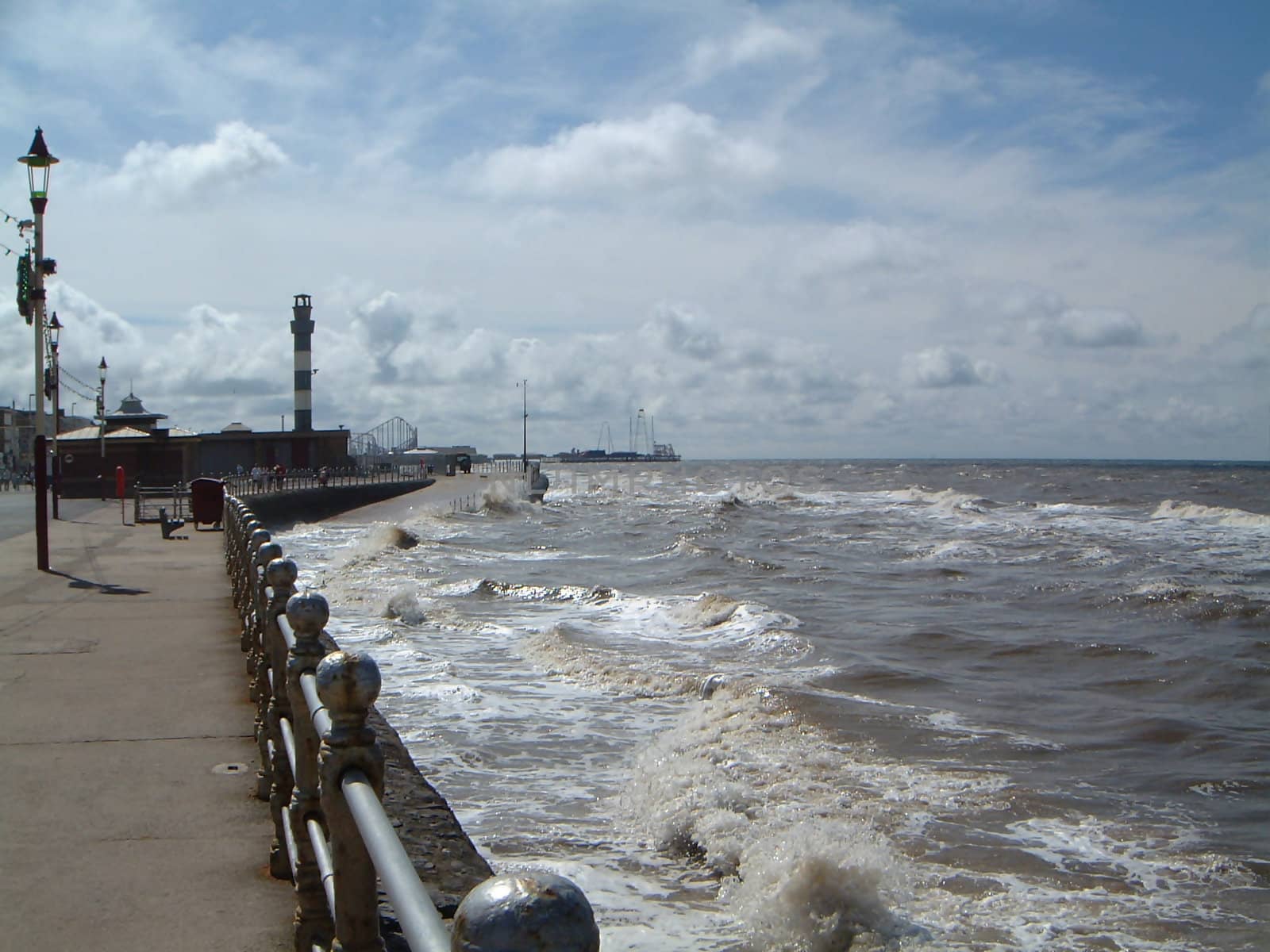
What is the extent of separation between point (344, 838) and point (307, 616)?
4.19 feet

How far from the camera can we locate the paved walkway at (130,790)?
12.5 ft

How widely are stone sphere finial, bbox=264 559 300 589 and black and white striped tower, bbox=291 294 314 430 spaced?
67.2m

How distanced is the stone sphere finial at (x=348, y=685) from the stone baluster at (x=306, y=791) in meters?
0.93

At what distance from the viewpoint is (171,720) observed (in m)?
6.60

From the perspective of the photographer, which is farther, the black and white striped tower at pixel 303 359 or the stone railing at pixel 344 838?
the black and white striped tower at pixel 303 359

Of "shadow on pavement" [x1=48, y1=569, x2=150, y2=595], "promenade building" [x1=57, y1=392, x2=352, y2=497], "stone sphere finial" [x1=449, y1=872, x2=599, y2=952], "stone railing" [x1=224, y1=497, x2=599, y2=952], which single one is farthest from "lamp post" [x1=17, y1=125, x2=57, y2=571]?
"promenade building" [x1=57, y1=392, x2=352, y2=497]

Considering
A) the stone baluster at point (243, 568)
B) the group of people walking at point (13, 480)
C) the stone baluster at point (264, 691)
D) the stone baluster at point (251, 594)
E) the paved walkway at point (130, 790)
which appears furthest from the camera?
the group of people walking at point (13, 480)

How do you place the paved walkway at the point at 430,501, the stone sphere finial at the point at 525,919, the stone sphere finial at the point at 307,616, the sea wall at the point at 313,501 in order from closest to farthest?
the stone sphere finial at the point at 525,919
the stone sphere finial at the point at 307,616
the sea wall at the point at 313,501
the paved walkway at the point at 430,501

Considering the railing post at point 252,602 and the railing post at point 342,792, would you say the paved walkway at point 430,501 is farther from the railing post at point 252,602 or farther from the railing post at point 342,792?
the railing post at point 342,792

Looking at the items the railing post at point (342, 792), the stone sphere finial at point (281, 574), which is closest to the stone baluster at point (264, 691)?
the stone sphere finial at point (281, 574)

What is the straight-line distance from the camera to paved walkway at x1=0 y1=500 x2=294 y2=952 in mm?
3822

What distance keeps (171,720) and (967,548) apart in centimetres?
2606

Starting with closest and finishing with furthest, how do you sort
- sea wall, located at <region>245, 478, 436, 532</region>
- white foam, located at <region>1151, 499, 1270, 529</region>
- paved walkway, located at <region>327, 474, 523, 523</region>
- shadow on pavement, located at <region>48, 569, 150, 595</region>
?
1. shadow on pavement, located at <region>48, 569, 150, 595</region>
2. sea wall, located at <region>245, 478, 436, 532</region>
3. paved walkway, located at <region>327, 474, 523, 523</region>
4. white foam, located at <region>1151, 499, 1270, 529</region>

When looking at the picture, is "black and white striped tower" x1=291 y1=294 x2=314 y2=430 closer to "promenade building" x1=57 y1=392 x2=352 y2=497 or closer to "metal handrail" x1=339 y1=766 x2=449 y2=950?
"promenade building" x1=57 y1=392 x2=352 y2=497
